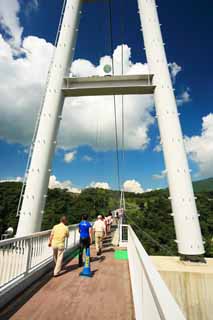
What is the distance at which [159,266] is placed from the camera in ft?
22.0

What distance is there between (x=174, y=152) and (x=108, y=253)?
183 inches

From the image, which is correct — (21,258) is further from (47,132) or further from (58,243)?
(47,132)

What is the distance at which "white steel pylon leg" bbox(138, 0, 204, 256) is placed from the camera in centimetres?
623

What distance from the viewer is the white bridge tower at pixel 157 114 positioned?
6324mm

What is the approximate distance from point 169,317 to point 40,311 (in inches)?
117

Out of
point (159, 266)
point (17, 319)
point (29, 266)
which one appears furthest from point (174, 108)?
point (17, 319)

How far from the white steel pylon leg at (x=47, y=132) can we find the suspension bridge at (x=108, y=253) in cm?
3

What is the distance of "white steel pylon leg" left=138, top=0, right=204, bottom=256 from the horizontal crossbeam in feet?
1.75

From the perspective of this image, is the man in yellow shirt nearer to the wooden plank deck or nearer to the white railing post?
the wooden plank deck

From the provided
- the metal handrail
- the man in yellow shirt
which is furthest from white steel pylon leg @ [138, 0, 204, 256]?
the metal handrail

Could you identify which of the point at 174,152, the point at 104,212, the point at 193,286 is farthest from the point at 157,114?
the point at 104,212

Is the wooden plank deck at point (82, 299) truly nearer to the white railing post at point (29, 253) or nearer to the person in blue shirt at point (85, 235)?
the white railing post at point (29, 253)

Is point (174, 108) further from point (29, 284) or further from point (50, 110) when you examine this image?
point (29, 284)

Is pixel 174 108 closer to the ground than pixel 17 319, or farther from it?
farther from it
